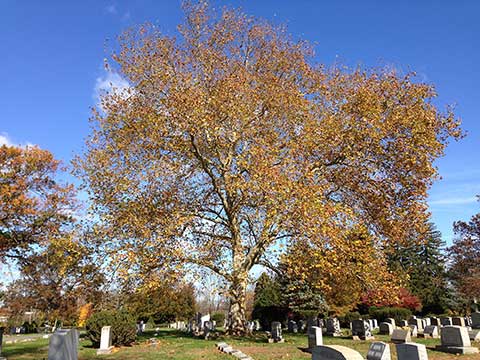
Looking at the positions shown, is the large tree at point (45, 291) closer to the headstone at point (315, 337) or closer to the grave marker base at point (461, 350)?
the headstone at point (315, 337)

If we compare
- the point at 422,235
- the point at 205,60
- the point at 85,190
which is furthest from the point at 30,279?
the point at 422,235

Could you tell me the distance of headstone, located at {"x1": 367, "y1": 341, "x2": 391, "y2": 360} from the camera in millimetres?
8055

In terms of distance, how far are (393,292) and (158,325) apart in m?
42.9

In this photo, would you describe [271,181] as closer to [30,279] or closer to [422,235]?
[422,235]

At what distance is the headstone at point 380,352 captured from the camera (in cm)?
805

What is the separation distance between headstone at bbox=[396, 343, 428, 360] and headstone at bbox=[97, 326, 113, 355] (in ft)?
39.2

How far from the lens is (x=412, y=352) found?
7.69m

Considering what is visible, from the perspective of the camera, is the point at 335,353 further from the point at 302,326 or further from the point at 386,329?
the point at 302,326

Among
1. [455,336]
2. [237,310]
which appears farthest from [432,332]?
[237,310]

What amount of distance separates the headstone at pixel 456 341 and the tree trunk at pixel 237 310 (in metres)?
9.02

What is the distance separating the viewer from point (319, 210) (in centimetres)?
1484

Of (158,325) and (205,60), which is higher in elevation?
(205,60)

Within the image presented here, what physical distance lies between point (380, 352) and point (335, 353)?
2.88m

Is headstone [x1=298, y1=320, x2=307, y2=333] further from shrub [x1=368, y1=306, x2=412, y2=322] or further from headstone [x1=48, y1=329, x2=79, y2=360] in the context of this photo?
headstone [x1=48, y1=329, x2=79, y2=360]
